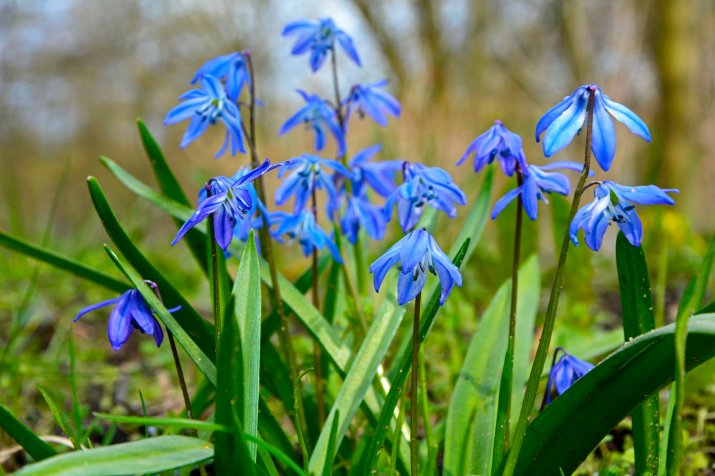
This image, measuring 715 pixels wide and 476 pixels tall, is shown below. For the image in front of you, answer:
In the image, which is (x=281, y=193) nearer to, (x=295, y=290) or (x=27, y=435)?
(x=295, y=290)

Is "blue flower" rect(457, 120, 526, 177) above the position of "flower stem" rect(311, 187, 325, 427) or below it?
above

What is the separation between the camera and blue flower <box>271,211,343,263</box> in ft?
5.56

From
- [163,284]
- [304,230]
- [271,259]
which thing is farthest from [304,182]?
[163,284]

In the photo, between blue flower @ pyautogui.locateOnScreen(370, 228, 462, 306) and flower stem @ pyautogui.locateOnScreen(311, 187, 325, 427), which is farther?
flower stem @ pyautogui.locateOnScreen(311, 187, 325, 427)

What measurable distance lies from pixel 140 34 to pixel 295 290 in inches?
574

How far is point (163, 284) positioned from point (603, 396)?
941 mm

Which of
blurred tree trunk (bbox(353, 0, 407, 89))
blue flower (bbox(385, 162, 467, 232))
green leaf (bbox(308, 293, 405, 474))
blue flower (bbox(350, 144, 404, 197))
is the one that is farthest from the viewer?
blurred tree trunk (bbox(353, 0, 407, 89))

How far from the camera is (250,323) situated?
1282 millimetres

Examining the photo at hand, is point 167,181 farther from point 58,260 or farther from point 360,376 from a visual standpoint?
point 360,376

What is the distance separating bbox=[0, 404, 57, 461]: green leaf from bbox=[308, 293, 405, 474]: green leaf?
0.48 m

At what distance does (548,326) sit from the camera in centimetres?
115

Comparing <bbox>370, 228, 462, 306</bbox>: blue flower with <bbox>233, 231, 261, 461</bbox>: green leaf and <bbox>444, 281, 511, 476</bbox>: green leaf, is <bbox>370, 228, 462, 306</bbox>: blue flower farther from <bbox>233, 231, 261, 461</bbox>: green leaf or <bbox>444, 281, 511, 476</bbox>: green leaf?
<bbox>444, 281, 511, 476</bbox>: green leaf

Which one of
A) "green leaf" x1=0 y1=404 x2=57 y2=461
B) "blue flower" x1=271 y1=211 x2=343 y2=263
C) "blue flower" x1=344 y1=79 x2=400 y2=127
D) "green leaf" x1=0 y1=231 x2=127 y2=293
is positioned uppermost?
"blue flower" x1=344 y1=79 x2=400 y2=127

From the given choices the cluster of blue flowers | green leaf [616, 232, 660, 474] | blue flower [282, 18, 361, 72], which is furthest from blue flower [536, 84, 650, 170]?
blue flower [282, 18, 361, 72]
